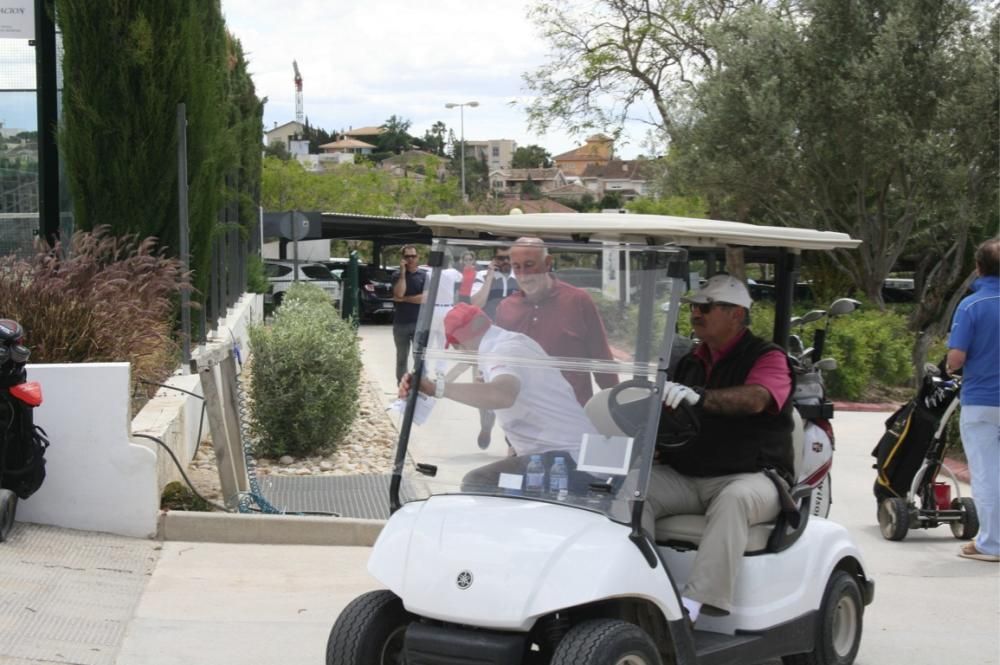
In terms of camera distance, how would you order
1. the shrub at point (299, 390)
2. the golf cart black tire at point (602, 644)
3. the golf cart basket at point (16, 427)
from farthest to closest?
1. the shrub at point (299, 390)
2. the golf cart basket at point (16, 427)
3. the golf cart black tire at point (602, 644)

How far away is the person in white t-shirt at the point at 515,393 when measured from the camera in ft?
15.4

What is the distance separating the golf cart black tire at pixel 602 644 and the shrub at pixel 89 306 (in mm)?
5143

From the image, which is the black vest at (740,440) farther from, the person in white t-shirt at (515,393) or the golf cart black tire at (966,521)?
the golf cart black tire at (966,521)

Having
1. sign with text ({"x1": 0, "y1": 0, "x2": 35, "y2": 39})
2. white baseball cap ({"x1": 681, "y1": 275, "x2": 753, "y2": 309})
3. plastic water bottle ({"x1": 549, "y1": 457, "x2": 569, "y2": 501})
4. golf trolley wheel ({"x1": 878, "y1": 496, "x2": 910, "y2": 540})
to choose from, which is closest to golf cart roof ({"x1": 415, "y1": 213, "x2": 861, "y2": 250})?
white baseball cap ({"x1": 681, "y1": 275, "x2": 753, "y2": 309})

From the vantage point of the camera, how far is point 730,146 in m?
20.9

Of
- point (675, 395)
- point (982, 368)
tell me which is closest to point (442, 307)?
point (675, 395)

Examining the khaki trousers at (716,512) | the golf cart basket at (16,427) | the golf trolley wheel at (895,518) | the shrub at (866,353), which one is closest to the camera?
the khaki trousers at (716,512)

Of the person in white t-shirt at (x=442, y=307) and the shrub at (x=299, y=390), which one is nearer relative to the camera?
the person in white t-shirt at (x=442, y=307)

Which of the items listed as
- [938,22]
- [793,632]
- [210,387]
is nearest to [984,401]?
[793,632]

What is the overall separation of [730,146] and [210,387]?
14.4 metres

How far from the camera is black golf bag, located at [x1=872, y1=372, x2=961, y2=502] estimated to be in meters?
8.07

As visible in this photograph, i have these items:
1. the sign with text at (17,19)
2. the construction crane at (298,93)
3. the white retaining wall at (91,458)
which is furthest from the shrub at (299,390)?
the construction crane at (298,93)

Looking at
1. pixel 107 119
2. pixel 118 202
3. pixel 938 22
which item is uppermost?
pixel 938 22

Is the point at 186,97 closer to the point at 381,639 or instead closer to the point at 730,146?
the point at 381,639
